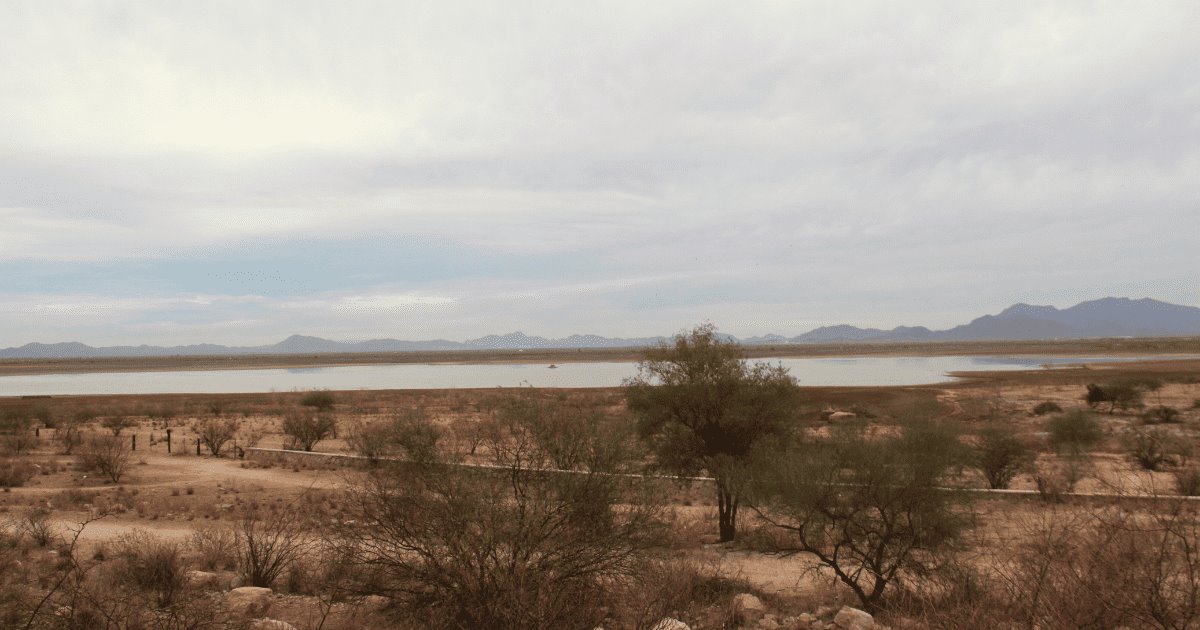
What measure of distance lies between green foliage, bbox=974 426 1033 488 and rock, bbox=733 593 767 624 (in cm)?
1456

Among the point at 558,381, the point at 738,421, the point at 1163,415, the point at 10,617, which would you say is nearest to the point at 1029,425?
the point at 1163,415

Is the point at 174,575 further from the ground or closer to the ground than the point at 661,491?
closer to the ground

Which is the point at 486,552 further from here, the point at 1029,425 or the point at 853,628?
the point at 1029,425

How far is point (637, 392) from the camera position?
2028cm

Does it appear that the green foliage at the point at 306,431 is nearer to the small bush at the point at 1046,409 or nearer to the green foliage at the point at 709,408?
the green foliage at the point at 709,408

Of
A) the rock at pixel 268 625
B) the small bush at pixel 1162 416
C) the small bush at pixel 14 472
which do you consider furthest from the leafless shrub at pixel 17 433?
the small bush at pixel 1162 416

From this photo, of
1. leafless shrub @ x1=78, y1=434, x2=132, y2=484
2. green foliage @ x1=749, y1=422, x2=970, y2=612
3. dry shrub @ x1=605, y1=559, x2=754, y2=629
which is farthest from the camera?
leafless shrub @ x1=78, y1=434, x2=132, y2=484

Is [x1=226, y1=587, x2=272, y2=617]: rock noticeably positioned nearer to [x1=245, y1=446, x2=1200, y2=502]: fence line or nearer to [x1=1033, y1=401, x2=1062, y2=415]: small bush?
[x1=245, y1=446, x2=1200, y2=502]: fence line

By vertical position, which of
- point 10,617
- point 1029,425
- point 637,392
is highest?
point 637,392

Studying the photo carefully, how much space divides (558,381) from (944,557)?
71.3 metres

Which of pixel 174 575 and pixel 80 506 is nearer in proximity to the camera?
pixel 174 575

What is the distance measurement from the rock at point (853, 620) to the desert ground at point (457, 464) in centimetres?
35

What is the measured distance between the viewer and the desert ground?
1115cm

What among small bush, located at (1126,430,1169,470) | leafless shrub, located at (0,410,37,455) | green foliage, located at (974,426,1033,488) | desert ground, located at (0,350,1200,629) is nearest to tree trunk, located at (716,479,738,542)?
desert ground, located at (0,350,1200,629)
